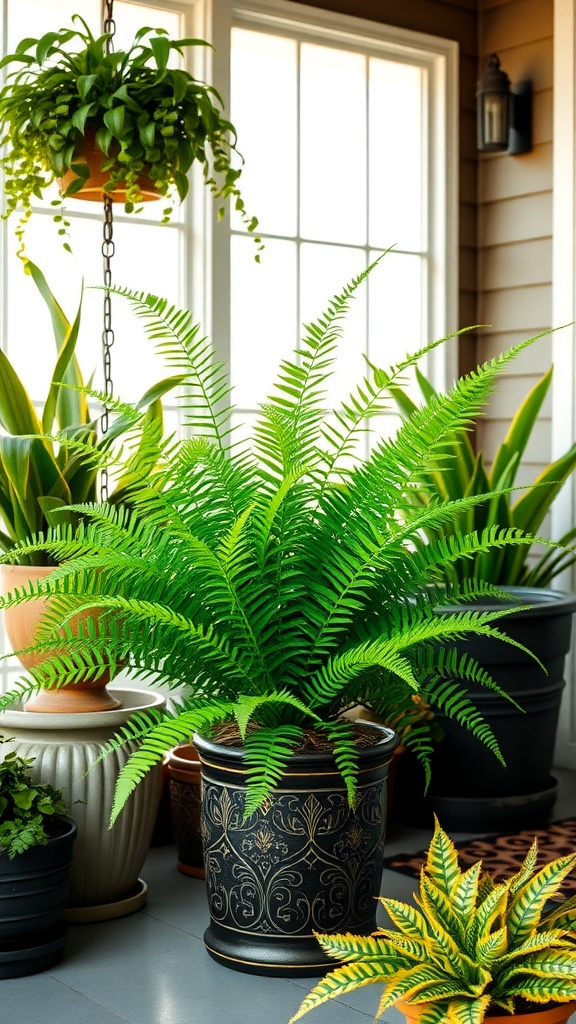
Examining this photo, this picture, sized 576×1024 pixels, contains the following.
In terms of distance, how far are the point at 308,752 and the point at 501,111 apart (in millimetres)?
2662

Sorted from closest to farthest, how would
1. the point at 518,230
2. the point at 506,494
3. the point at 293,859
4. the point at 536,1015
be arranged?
the point at 536,1015 → the point at 293,859 → the point at 506,494 → the point at 518,230

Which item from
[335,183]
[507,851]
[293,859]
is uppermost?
[335,183]

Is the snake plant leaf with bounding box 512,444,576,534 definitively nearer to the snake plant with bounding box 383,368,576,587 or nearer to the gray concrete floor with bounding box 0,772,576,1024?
the snake plant with bounding box 383,368,576,587

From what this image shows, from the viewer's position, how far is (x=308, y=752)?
2186 mm

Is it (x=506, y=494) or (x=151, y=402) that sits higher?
(x=151, y=402)

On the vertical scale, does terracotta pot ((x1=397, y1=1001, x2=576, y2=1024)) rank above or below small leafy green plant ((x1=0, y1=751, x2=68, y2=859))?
below

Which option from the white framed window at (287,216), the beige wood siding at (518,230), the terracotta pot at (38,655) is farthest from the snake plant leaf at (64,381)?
the beige wood siding at (518,230)

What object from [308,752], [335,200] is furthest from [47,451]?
[335,200]

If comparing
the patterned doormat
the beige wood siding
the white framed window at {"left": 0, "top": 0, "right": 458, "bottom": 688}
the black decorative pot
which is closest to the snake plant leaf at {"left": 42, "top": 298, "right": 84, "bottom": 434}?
the white framed window at {"left": 0, "top": 0, "right": 458, "bottom": 688}

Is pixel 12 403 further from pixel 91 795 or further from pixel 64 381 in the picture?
pixel 91 795

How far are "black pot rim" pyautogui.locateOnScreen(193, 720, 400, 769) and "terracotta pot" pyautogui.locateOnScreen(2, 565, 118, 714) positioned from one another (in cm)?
40

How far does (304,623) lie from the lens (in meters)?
2.25

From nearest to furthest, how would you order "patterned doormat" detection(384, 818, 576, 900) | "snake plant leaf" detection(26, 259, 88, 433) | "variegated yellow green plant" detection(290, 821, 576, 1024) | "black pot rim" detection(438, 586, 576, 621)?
"variegated yellow green plant" detection(290, 821, 576, 1024) → "snake plant leaf" detection(26, 259, 88, 433) → "patterned doormat" detection(384, 818, 576, 900) → "black pot rim" detection(438, 586, 576, 621)

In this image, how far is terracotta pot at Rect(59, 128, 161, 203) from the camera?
264 centimetres
